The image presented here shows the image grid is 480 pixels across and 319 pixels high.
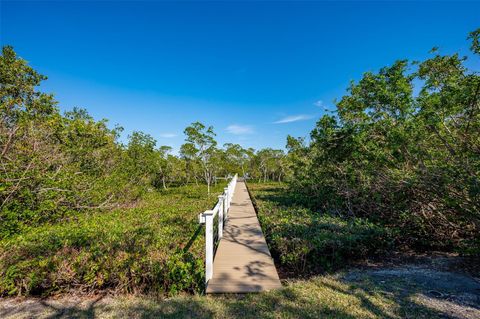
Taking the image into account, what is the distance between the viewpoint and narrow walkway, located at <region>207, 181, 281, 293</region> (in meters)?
3.70

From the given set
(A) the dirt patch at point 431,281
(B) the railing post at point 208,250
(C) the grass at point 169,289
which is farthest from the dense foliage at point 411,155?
(B) the railing post at point 208,250

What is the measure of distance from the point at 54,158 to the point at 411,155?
11.5m

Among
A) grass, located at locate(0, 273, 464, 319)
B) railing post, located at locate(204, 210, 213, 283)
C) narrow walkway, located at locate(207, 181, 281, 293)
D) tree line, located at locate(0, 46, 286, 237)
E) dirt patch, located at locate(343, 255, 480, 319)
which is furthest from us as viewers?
tree line, located at locate(0, 46, 286, 237)

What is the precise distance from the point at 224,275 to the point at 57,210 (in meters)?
7.78

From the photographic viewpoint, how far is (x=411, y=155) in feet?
19.5

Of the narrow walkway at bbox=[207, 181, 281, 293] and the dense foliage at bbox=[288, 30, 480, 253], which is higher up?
the dense foliage at bbox=[288, 30, 480, 253]

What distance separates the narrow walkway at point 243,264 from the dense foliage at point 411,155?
12.3 ft

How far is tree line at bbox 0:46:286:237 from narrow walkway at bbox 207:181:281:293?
4698 millimetres

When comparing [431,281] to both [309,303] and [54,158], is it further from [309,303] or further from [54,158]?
[54,158]

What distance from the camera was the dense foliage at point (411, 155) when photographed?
4430 mm

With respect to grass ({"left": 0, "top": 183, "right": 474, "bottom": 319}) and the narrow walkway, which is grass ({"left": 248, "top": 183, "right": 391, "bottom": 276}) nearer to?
grass ({"left": 0, "top": 183, "right": 474, "bottom": 319})

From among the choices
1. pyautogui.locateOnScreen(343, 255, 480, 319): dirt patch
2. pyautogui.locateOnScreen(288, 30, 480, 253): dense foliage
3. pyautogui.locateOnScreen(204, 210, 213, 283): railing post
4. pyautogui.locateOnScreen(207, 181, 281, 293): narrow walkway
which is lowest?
pyautogui.locateOnScreen(207, 181, 281, 293): narrow walkway

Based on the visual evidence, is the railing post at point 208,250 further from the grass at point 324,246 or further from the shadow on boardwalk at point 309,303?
the grass at point 324,246

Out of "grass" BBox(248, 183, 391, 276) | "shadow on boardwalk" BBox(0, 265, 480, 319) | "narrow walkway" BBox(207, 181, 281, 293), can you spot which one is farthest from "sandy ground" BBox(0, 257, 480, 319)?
"grass" BBox(248, 183, 391, 276)
